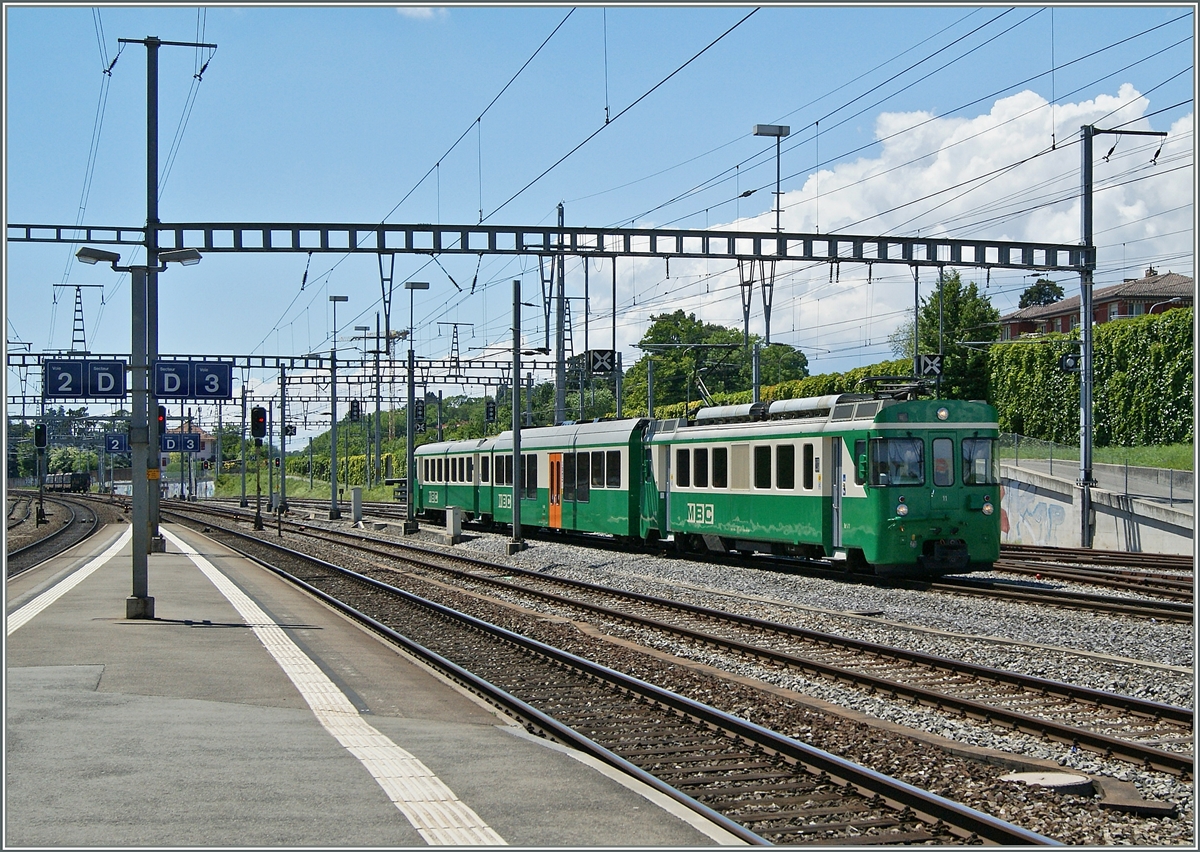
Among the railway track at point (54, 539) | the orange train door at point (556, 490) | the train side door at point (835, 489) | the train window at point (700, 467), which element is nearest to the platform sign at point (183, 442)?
the railway track at point (54, 539)

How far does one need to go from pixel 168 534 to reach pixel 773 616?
31827 mm

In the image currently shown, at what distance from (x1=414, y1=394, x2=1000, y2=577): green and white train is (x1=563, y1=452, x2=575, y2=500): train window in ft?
4.76

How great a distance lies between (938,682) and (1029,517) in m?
24.1

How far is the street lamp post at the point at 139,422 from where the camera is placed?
15.8m

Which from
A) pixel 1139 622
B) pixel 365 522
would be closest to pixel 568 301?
pixel 365 522

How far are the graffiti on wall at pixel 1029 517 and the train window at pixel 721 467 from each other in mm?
11614

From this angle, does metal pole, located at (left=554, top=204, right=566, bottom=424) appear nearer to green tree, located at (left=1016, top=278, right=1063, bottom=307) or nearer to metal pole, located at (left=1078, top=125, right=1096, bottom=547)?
metal pole, located at (left=1078, top=125, right=1096, bottom=547)

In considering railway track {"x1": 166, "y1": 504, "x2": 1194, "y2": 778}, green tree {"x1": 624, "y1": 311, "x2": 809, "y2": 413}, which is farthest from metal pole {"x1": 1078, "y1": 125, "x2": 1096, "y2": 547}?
green tree {"x1": 624, "y1": 311, "x2": 809, "y2": 413}

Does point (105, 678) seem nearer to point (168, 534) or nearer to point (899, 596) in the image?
point (899, 596)

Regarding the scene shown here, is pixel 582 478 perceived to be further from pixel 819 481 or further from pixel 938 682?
pixel 938 682

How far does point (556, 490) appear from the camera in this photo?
3247 cm

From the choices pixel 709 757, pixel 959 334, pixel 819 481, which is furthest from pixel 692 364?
pixel 709 757

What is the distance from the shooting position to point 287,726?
30.3 ft

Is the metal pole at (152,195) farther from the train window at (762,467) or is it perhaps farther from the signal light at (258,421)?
the train window at (762,467)
